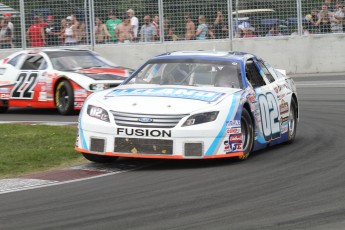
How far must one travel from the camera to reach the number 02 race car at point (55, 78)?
59.0 ft

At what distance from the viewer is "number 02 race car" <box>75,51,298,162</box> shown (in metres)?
10.6

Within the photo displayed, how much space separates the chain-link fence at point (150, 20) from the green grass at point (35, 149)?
35.6 ft

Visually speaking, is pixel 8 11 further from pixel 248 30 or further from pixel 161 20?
pixel 248 30

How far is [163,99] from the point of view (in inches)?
434

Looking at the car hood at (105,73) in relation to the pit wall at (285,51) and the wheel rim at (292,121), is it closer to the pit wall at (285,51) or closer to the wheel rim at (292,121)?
the wheel rim at (292,121)

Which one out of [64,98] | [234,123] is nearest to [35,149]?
[234,123]

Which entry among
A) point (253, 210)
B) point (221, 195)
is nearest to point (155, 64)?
point (221, 195)

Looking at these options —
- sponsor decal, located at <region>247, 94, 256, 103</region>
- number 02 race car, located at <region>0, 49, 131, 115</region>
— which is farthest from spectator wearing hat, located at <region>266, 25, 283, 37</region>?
sponsor decal, located at <region>247, 94, 256, 103</region>

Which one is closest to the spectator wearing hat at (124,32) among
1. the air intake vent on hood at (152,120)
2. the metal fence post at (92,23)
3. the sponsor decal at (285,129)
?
the metal fence post at (92,23)

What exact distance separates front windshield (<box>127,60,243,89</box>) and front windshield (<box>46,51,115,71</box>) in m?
6.42

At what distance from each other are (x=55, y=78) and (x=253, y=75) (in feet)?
21.8

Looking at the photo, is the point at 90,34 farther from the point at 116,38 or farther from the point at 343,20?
the point at 343,20

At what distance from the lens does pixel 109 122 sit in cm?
1083

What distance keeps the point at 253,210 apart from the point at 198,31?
62.6ft
